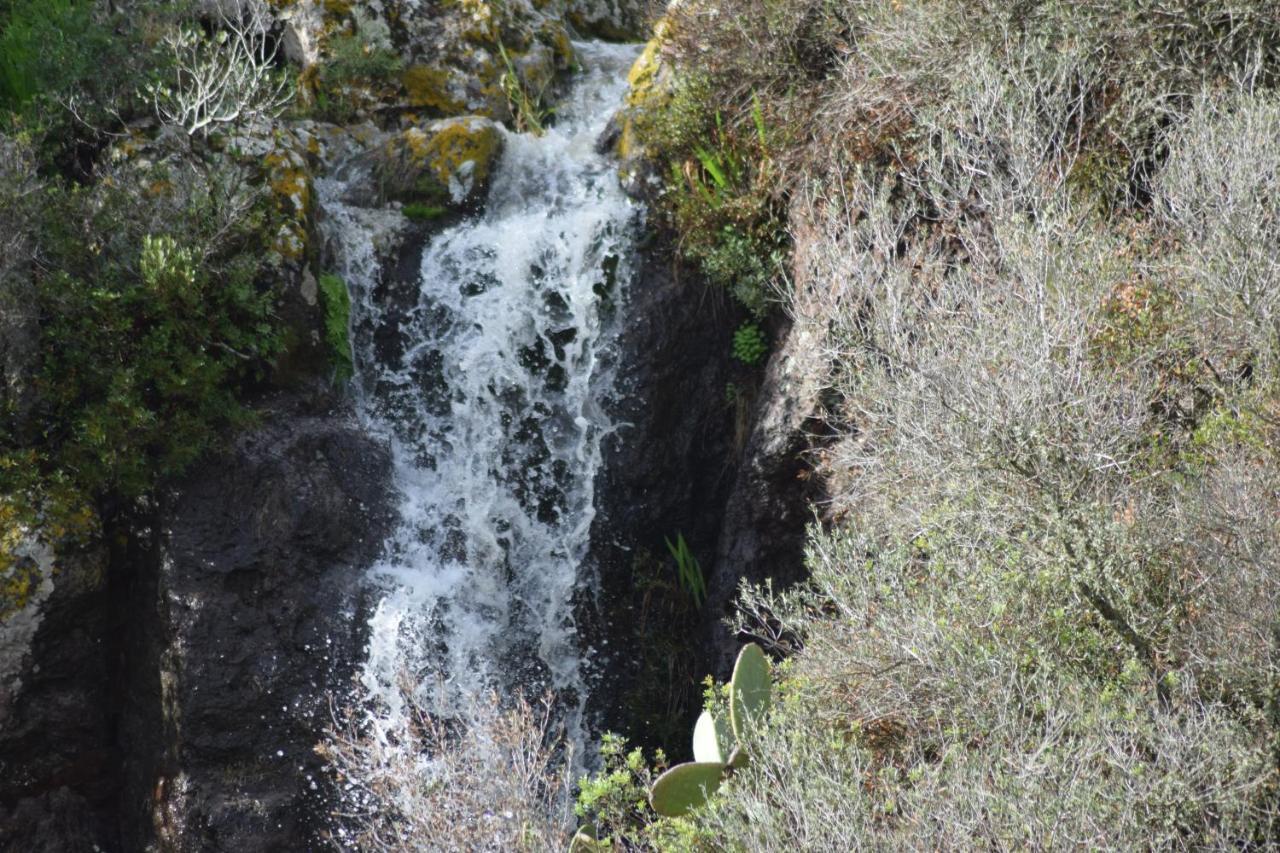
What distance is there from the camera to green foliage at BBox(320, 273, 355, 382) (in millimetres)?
7914

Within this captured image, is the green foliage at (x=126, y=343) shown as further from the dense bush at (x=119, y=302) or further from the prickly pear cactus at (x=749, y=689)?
the prickly pear cactus at (x=749, y=689)

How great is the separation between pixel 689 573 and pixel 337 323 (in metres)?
3.16

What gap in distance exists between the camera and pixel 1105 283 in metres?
5.27

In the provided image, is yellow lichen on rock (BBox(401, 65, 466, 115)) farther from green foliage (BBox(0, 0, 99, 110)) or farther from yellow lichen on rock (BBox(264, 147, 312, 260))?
green foliage (BBox(0, 0, 99, 110))

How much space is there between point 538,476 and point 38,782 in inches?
146

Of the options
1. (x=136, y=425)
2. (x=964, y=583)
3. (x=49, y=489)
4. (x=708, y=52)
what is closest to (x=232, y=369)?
(x=136, y=425)

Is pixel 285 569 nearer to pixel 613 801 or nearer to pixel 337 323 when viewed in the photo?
pixel 337 323

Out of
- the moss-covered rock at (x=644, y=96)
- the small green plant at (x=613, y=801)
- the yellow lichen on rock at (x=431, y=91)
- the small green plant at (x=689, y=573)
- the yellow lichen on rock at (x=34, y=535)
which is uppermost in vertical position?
the moss-covered rock at (x=644, y=96)

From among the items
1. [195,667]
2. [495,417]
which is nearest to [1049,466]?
[495,417]

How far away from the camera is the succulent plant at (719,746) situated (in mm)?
4816

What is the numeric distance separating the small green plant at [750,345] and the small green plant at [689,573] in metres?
1.42

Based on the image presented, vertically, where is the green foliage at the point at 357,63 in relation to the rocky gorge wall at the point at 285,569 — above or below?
above

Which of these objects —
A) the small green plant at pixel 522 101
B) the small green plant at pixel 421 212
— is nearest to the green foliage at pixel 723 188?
the small green plant at pixel 522 101

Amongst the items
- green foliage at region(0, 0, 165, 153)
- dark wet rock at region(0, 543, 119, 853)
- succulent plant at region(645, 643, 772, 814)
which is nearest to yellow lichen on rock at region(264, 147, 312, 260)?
green foliage at region(0, 0, 165, 153)
